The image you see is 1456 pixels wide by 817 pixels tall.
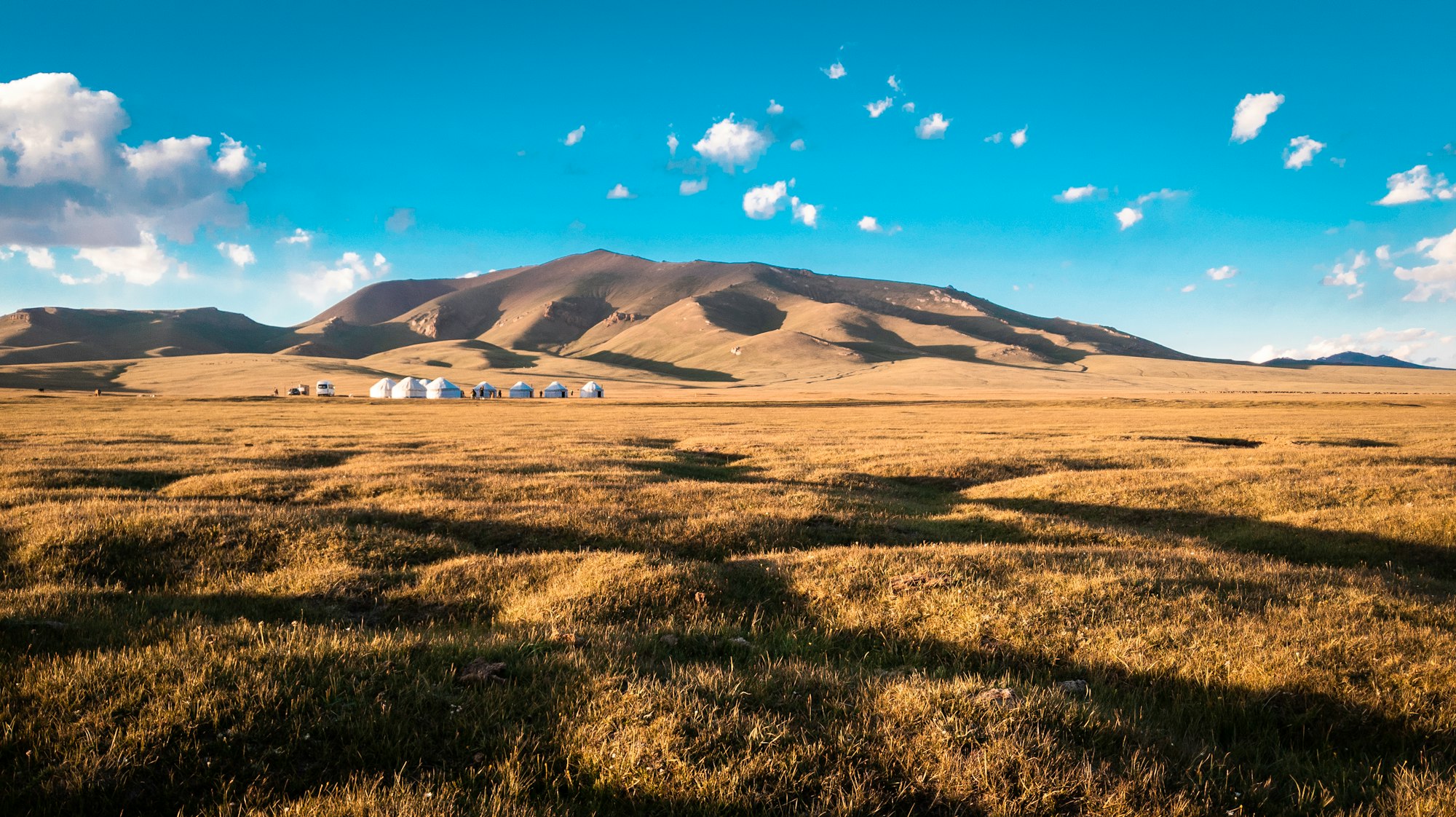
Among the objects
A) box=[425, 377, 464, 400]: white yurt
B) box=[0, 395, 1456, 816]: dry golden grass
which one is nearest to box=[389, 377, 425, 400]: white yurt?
box=[425, 377, 464, 400]: white yurt

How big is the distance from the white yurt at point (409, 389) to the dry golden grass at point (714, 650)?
423 ft

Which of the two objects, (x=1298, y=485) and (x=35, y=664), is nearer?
(x=35, y=664)

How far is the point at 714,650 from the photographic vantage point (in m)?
7.68

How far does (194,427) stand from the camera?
45.7m

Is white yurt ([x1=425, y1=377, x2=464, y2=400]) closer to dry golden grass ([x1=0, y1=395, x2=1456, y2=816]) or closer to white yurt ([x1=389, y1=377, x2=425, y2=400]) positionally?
white yurt ([x1=389, y1=377, x2=425, y2=400])

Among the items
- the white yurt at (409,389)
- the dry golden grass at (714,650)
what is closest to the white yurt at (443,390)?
the white yurt at (409,389)

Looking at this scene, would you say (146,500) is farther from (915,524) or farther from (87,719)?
(915,524)

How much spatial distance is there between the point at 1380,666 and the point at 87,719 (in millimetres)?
11577

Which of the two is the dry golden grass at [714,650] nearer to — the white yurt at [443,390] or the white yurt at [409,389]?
the white yurt at [443,390]

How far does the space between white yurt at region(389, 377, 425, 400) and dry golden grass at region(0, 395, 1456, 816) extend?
129 m

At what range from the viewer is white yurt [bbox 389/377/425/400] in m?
141

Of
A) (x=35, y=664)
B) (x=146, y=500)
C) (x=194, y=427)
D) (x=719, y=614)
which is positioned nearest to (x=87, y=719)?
(x=35, y=664)

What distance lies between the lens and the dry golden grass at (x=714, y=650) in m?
4.85

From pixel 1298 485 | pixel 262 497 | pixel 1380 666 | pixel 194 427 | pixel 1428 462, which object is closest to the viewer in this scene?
pixel 1380 666
